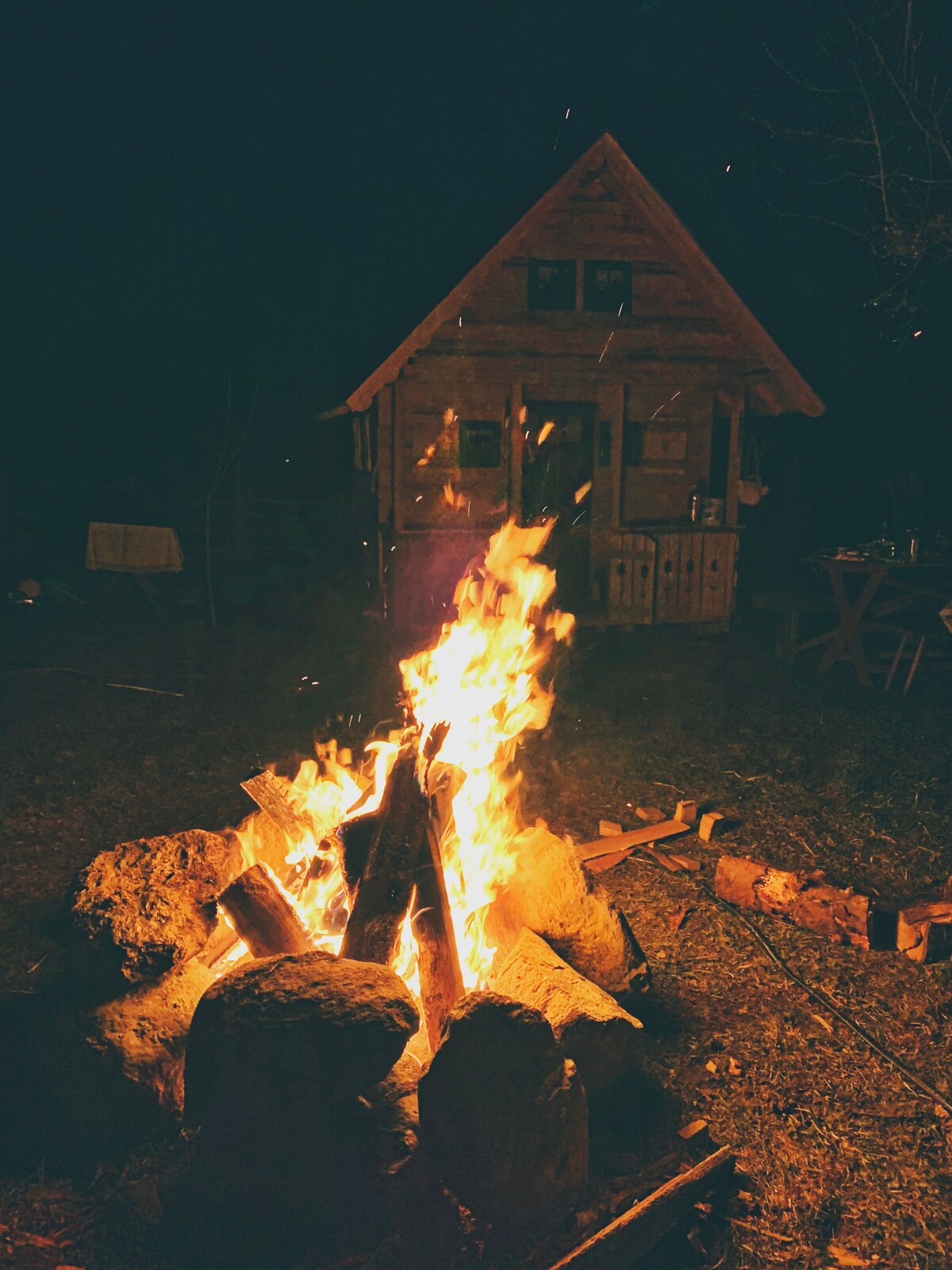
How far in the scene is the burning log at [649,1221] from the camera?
2900 mm

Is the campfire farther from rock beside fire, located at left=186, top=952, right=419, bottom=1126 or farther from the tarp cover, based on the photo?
the tarp cover

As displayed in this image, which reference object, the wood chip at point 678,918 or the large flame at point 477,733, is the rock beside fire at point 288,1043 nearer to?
the large flame at point 477,733

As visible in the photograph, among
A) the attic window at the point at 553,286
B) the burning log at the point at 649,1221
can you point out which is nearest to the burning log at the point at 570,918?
the burning log at the point at 649,1221

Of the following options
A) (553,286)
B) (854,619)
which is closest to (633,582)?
(854,619)

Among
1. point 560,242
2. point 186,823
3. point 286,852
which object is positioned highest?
point 560,242

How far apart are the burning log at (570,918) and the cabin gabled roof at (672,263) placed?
29.8 feet

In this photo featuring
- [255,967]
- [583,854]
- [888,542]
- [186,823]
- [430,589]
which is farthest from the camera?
[430,589]

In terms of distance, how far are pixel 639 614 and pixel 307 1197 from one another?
35.0 ft

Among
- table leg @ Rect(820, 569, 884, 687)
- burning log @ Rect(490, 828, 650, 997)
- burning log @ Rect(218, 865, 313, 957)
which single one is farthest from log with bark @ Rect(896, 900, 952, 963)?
table leg @ Rect(820, 569, 884, 687)

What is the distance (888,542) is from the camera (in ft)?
35.6

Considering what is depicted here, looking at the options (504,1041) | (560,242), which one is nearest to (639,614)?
(560,242)

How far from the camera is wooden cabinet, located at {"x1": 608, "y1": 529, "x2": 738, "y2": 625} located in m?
13.0

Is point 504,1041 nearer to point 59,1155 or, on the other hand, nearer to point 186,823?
point 59,1155

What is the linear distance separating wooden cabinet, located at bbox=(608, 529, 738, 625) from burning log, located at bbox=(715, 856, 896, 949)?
7579 millimetres
